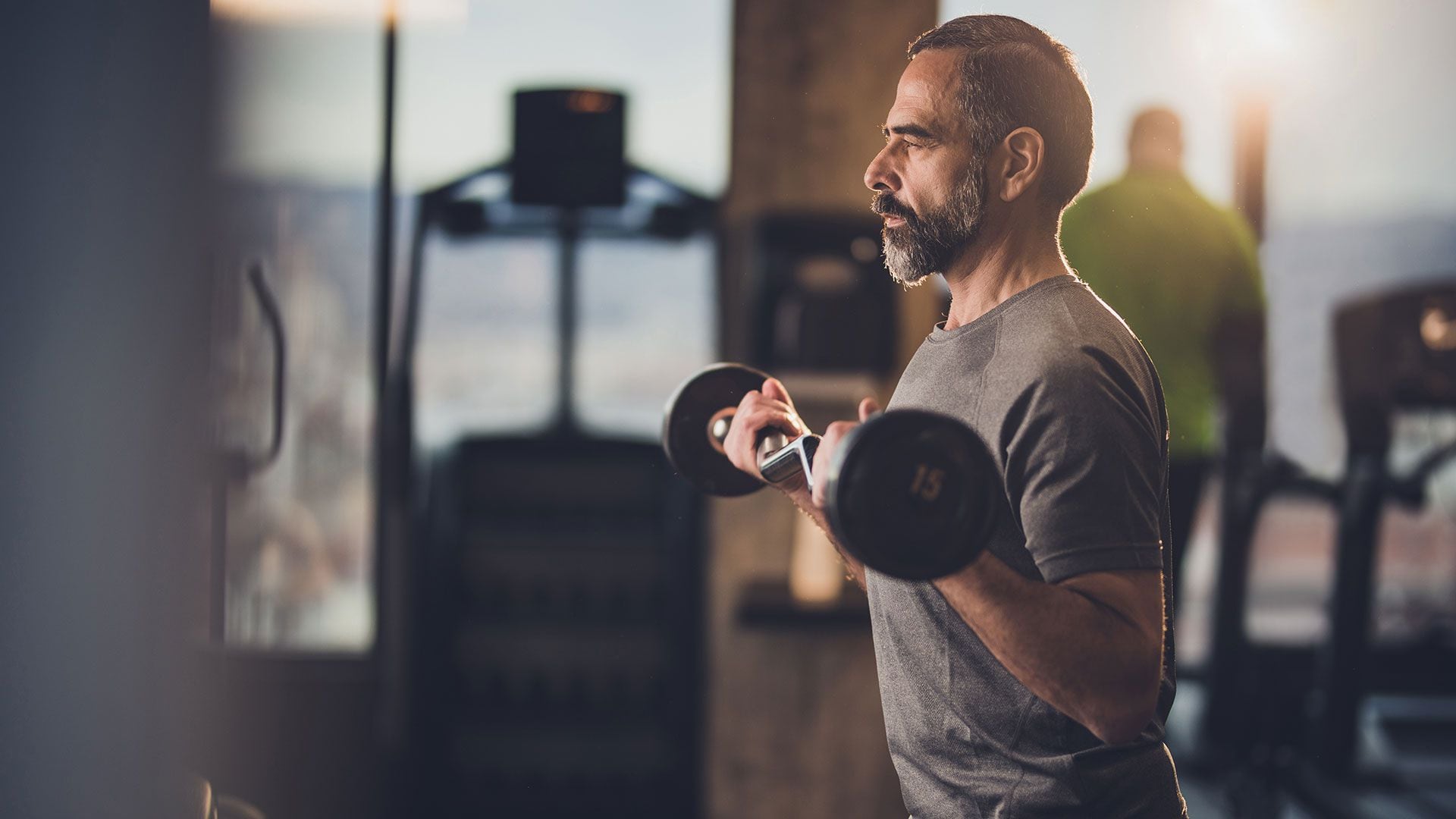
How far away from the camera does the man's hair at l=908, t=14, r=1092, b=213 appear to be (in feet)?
3.45

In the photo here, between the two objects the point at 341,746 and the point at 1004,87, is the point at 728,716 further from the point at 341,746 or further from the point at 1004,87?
the point at 1004,87

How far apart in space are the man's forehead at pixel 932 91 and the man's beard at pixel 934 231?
2.3 inches

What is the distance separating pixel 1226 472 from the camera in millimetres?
3178

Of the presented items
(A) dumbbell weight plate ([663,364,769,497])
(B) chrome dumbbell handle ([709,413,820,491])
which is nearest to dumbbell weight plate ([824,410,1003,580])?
(B) chrome dumbbell handle ([709,413,820,491])

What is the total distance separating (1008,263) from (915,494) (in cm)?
38

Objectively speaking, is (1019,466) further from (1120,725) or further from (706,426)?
(706,426)

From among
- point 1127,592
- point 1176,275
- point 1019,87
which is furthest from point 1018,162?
point 1176,275

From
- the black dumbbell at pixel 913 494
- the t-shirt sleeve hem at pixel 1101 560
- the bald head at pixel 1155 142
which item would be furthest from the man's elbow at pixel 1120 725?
the bald head at pixel 1155 142

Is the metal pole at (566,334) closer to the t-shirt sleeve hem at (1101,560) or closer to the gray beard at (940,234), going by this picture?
the gray beard at (940,234)

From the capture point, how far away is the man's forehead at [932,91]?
3.48 ft

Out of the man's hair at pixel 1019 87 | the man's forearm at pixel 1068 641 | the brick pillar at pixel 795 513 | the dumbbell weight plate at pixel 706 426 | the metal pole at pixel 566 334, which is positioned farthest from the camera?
the metal pole at pixel 566 334

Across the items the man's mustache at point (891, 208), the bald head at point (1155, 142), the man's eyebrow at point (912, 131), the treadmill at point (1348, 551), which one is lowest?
the treadmill at point (1348, 551)

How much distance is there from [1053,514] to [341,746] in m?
2.67

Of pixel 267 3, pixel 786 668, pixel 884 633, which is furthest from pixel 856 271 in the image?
pixel 884 633
